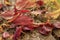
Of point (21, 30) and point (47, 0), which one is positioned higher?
point (47, 0)

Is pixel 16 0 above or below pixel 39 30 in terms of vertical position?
above

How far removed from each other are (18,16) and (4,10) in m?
0.18

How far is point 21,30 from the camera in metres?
1.20

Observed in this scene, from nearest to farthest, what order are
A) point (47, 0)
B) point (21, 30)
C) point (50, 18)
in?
point (21, 30)
point (50, 18)
point (47, 0)

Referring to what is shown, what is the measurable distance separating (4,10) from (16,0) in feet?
0.43

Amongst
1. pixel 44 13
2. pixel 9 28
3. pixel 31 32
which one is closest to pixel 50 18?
pixel 44 13

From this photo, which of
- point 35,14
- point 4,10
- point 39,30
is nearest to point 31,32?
point 39,30

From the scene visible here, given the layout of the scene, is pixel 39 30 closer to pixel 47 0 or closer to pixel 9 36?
pixel 9 36

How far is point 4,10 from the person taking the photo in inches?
54.7

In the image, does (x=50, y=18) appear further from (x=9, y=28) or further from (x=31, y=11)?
(x=9, y=28)

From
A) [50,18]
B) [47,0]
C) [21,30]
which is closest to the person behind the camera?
[21,30]

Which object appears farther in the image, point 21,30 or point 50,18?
point 50,18

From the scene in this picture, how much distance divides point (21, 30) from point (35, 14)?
19 centimetres

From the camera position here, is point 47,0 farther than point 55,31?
Yes
